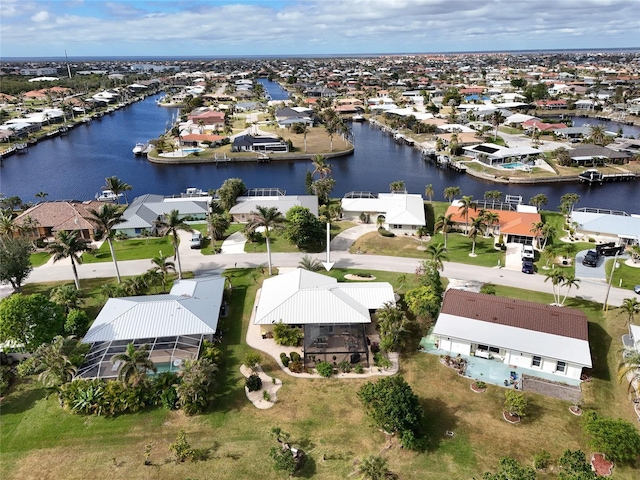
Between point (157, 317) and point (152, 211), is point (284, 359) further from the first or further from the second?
point (152, 211)

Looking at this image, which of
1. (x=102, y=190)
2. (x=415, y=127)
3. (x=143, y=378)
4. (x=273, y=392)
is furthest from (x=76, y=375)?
(x=415, y=127)

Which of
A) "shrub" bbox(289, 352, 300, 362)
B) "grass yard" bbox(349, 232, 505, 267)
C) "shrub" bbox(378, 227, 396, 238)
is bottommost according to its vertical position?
"shrub" bbox(289, 352, 300, 362)

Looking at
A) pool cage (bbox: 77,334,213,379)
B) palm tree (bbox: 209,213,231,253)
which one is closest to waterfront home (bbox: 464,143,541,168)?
palm tree (bbox: 209,213,231,253)

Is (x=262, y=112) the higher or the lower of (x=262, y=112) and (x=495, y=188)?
the higher

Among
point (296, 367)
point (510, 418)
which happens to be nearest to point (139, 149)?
point (296, 367)

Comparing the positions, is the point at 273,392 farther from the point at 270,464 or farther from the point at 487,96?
the point at 487,96

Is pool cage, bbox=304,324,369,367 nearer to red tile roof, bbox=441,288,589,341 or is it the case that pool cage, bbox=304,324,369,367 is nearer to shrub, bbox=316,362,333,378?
shrub, bbox=316,362,333,378

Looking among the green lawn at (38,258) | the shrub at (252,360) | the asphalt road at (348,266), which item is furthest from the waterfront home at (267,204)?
the shrub at (252,360)
